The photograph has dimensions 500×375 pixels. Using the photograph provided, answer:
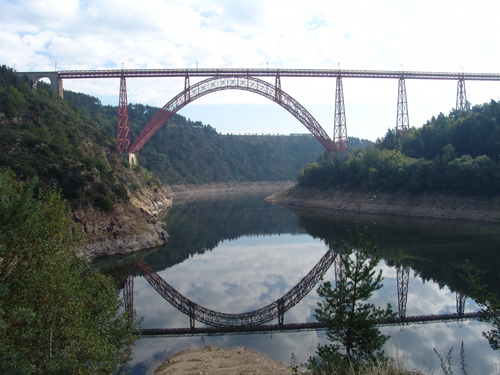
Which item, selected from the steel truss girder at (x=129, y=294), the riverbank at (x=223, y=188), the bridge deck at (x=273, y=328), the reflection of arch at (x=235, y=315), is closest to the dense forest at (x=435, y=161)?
the reflection of arch at (x=235, y=315)

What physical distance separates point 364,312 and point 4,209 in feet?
21.6

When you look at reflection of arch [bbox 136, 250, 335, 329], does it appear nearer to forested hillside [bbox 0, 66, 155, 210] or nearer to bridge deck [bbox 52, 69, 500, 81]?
forested hillside [bbox 0, 66, 155, 210]

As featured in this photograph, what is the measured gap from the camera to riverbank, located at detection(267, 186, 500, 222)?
33.5m

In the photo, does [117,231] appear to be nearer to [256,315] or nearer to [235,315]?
[235,315]

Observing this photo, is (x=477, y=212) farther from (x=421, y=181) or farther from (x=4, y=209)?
(x=4, y=209)

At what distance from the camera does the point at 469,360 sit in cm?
1003

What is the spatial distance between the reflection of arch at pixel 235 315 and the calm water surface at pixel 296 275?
369mm

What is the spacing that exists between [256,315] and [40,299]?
8631 mm

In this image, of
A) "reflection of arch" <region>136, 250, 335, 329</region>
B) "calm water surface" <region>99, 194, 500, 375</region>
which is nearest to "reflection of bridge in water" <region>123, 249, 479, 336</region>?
"reflection of arch" <region>136, 250, 335, 329</region>

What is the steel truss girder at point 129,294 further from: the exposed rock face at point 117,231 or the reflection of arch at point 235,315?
the exposed rock face at point 117,231

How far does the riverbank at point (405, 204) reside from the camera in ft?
110

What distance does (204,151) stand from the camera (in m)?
110

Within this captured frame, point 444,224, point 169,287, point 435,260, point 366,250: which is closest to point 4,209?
point 366,250

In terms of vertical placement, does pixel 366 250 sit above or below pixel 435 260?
above
